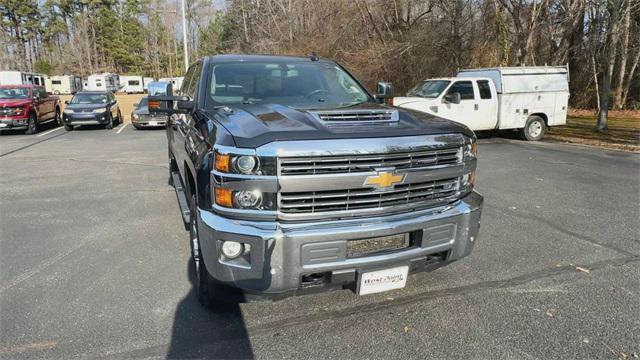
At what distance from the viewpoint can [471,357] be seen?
2.84 m

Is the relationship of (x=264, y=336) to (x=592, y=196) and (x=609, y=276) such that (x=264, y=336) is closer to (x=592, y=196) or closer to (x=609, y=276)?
(x=609, y=276)

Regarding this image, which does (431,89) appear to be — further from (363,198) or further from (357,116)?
(363,198)

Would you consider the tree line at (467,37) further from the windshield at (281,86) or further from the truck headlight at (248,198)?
the truck headlight at (248,198)

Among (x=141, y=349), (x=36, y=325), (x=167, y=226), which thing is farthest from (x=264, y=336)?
(x=167, y=226)

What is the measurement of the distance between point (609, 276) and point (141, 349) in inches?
150

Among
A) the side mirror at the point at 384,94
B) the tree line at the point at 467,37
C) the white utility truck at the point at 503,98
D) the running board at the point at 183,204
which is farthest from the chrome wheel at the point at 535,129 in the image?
the running board at the point at 183,204

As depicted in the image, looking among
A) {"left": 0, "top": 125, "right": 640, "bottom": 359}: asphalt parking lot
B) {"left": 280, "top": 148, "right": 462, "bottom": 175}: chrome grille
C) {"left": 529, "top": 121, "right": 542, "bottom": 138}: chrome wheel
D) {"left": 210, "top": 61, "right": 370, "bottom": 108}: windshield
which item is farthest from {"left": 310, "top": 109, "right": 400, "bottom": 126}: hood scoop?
{"left": 529, "top": 121, "right": 542, "bottom": 138}: chrome wheel

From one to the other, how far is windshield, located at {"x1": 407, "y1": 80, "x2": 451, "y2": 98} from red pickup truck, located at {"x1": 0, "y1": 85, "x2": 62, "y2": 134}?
13.3 meters

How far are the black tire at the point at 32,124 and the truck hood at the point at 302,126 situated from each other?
15.9 m

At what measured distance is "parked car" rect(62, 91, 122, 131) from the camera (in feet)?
56.4

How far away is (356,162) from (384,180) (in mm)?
228

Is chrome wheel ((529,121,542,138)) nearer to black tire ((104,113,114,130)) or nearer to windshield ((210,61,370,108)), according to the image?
windshield ((210,61,370,108))

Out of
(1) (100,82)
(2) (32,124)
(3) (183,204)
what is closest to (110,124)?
(2) (32,124)

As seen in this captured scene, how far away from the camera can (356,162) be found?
2.84 meters
